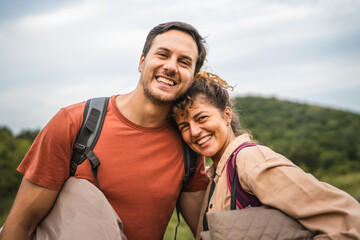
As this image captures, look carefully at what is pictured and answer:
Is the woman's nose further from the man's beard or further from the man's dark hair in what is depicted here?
the man's dark hair

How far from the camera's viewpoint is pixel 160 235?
263 cm

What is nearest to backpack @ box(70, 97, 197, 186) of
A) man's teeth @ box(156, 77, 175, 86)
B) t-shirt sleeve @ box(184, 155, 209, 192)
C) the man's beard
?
the man's beard

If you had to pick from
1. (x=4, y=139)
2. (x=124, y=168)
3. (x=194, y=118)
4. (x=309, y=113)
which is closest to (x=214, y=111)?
(x=194, y=118)

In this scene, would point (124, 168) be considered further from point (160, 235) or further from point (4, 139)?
point (4, 139)

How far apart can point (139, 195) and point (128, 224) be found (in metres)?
0.26

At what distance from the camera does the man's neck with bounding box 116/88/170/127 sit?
2.55 meters

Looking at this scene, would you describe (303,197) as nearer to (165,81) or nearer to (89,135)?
(165,81)

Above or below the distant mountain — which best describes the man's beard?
above

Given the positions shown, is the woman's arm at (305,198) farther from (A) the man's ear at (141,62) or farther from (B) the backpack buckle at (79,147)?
(A) the man's ear at (141,62)

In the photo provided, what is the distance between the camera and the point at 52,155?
7.08 feet

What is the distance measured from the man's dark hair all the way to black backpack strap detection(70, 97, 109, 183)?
838mm

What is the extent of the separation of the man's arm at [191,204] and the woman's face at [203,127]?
502 mm

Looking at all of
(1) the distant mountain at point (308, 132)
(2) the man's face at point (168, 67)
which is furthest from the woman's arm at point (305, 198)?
(1) the distant mountain at point (308, 132)

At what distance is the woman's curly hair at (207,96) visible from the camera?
2.60 meters
